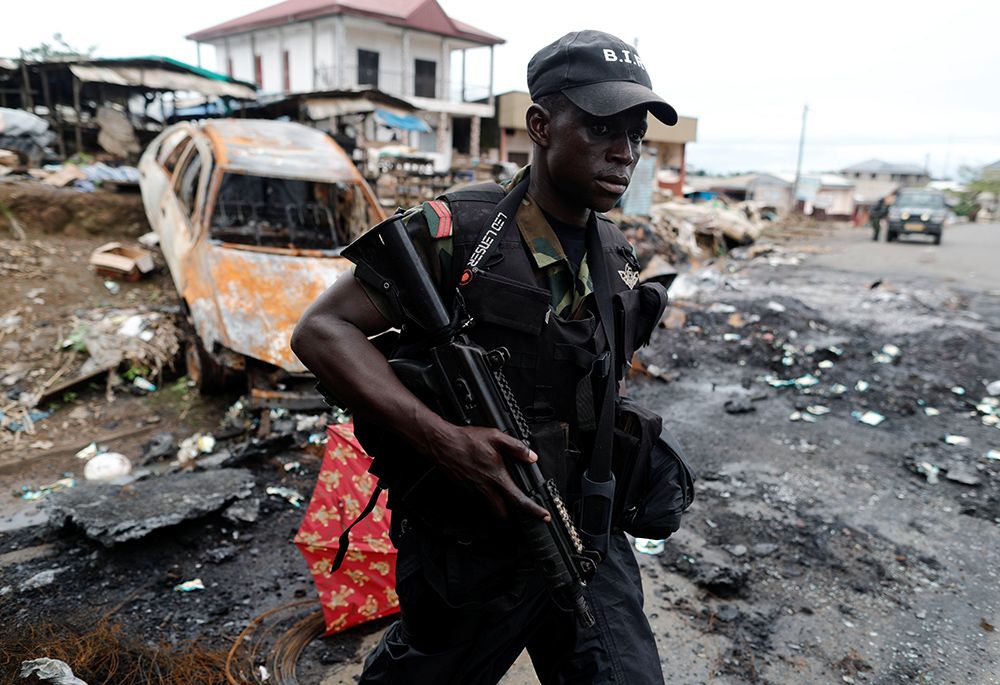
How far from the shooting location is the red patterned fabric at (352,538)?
7.13 ft

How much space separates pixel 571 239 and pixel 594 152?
219 mm

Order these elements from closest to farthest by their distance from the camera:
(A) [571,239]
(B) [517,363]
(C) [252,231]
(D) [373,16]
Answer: (B) [517,363] → (A) [571,239] → (C) [252,231] → (D) [373,16]

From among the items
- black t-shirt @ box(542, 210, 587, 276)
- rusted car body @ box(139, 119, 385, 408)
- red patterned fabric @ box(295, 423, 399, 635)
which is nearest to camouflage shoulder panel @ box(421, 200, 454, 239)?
black t-shirt @ box(542, 210, 587, 276)

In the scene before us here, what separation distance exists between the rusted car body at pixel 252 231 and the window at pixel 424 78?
62.7ft

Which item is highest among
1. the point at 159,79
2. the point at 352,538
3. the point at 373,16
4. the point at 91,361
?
the point at 373,16

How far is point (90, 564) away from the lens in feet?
8.53

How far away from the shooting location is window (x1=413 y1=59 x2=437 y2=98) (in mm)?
23781

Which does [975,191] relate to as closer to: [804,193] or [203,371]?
[804,193]

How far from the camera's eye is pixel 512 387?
1.30 m

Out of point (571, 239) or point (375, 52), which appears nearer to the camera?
point (571, 239)

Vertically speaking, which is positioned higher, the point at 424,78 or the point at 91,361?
the point at 424,78

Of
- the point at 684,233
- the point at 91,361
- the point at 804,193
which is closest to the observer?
the point at 91,361

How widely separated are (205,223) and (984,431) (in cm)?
573

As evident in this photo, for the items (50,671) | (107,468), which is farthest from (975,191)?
(50,671)
